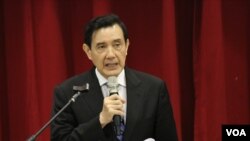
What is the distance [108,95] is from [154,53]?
0.90 metres

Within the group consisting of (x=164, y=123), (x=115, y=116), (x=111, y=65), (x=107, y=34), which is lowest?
(x=164, y=123)

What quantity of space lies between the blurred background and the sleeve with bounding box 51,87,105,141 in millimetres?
755

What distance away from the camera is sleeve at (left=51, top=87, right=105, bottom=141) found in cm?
171

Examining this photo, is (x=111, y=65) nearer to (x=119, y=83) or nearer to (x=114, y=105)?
(x=119, y=83)

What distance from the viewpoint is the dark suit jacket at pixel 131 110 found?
6.01 feet

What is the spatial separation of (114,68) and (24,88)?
101cm

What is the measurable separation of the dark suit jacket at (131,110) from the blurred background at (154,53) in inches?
26.3

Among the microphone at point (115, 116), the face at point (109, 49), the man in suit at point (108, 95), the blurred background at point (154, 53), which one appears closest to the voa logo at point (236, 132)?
the blurred background at point (154, 53)

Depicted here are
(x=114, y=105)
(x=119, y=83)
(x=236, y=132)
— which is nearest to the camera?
(x=114, y=105)

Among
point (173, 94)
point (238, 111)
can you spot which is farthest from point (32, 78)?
point (238, 111)

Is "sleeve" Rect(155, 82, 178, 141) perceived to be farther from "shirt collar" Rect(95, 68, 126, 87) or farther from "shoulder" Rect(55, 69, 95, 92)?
"shoulder" Rect(55, 69, 95, 92)

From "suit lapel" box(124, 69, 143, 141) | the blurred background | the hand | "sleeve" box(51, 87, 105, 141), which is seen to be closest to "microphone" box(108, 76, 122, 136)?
the hand

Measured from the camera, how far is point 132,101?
6.20ft

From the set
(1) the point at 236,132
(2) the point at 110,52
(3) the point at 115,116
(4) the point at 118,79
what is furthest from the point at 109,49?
(1) the point at 236,132
